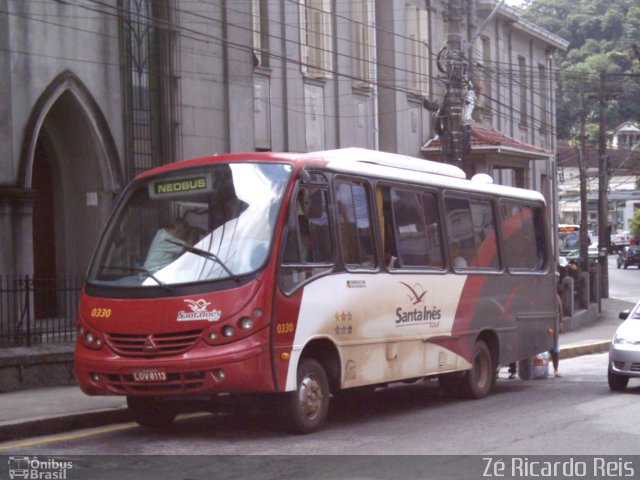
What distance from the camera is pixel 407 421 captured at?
43.3 feet

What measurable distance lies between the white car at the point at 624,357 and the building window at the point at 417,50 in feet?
51.3

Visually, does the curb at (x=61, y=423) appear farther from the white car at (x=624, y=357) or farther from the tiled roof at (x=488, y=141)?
the tiled roof at (x=488, y=141)

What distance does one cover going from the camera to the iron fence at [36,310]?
16.3 m

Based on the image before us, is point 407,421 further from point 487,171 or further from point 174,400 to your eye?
point 487,171

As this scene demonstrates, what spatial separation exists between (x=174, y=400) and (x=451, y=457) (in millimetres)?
2941

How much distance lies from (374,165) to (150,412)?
12.9 ft

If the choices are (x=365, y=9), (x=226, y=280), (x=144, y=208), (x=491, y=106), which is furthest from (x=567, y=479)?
(x=491, y=106)

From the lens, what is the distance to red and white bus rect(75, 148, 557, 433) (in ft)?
36.6

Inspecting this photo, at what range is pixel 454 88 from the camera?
22484mm

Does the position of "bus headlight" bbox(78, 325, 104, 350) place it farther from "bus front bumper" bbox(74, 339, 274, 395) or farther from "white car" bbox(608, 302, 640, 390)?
"white car" bbox(608, 302, 640, 390)

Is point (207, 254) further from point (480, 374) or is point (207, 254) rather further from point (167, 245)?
point (480, 374)

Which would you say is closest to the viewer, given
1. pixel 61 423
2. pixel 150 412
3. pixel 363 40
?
pixel 61 423

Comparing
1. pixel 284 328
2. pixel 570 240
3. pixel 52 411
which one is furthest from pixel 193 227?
pixel 570 240

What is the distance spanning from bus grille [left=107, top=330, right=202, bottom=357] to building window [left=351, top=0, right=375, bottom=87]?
58.8 feet
